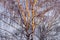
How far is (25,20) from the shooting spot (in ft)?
12.4

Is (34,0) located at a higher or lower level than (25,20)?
higher

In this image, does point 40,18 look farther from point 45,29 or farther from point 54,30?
point 54,30

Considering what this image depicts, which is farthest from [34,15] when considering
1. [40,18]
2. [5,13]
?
[5,13]

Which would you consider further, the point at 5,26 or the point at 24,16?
the point at 5,26

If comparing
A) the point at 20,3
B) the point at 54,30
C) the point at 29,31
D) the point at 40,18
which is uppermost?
the point at 20,3

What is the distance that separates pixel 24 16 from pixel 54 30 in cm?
133

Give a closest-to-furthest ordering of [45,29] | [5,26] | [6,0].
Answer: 1. [6,0]
2. [45,29]
3. [5,26]

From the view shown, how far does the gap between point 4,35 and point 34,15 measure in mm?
1117

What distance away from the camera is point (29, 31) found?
387 cm

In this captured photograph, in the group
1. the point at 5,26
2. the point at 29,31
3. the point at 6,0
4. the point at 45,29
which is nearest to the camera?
the point at 6,0

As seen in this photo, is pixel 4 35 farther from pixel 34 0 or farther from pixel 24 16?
pixel 34 0

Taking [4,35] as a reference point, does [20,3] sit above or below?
above

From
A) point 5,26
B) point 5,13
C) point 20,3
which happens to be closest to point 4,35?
point 5,26

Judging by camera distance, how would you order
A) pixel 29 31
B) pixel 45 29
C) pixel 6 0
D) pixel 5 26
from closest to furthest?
pixel 6 0
pixel 29 31
pixel 45 29
pixel 5 26
